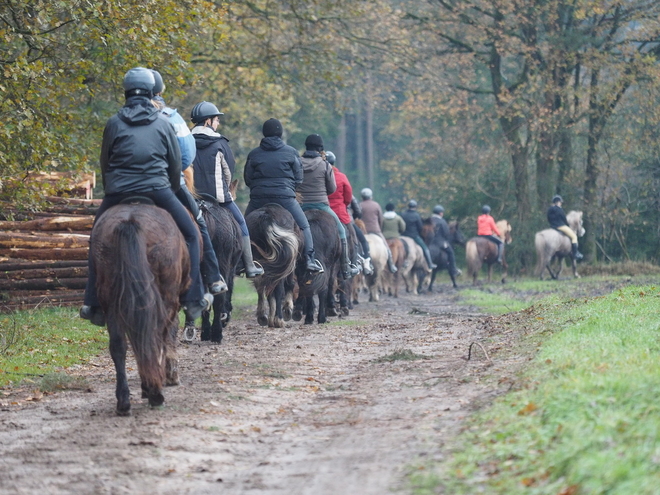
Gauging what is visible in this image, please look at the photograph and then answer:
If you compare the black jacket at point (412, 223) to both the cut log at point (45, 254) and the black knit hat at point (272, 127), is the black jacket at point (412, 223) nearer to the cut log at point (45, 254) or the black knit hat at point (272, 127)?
the cut log at point (45, 254)

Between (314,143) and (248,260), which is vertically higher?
(314,143)

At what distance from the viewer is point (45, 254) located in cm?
1792

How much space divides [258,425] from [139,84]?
297 cm

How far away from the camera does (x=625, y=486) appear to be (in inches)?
170

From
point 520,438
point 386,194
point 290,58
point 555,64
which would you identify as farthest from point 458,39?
point 386,194

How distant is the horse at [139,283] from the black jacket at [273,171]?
620 cm

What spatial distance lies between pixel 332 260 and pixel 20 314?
5030 mm

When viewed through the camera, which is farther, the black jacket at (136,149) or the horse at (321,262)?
the horse at (321,262)

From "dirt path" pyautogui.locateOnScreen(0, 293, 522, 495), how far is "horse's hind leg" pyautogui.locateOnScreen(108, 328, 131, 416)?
0.50ft

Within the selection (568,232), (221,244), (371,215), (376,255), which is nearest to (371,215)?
(371,215)

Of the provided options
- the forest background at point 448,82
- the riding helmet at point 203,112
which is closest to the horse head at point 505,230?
the forest background at point 448,82

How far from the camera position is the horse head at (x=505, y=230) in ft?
114

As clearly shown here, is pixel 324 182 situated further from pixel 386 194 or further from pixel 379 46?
pixel 386 194

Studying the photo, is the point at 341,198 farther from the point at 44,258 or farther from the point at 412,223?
the point at 412,223
